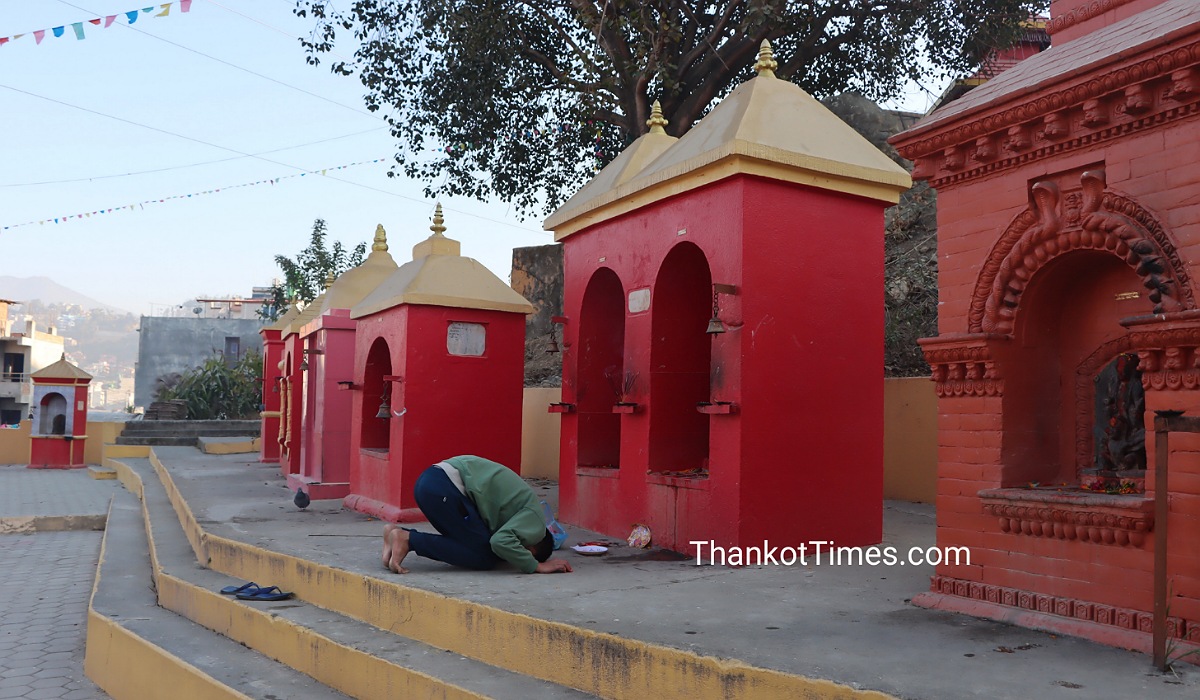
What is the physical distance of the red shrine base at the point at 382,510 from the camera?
9.12 m

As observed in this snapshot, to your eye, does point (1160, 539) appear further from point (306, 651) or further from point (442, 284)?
point (442, 284)

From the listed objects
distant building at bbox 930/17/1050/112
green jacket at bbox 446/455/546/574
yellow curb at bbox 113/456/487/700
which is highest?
distant building at bbox 930/17/1050/112

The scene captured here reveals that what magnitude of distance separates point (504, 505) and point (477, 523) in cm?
21

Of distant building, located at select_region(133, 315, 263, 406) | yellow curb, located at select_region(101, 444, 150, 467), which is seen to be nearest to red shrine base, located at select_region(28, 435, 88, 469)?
yellow curb, located at select_region(101, 444, 150, 467)

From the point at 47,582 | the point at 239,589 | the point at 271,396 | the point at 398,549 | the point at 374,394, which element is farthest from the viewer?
the point at 271,396

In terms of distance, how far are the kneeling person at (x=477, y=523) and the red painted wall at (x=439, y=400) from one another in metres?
3.14

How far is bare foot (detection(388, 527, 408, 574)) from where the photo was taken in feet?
19.4

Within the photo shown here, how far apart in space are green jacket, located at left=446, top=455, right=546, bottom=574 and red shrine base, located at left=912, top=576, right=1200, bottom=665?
7.90 ft

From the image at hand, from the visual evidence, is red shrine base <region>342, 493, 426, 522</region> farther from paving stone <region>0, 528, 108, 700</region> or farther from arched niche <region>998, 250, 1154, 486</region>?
arched niche <region>998, 250, 1154, 486</region>

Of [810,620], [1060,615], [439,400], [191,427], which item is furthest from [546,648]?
[191,427]

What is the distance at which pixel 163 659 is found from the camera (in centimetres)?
568

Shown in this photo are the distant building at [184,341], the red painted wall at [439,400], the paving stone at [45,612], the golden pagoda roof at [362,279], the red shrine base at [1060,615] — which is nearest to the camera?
the red shrine base at [1060,615]

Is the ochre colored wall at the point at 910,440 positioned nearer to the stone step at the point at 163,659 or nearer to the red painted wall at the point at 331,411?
the red painted wall at the point at 331,411

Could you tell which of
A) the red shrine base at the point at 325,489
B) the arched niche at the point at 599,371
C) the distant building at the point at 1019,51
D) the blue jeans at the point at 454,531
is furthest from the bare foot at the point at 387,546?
the distant building at the point at 1019,51
